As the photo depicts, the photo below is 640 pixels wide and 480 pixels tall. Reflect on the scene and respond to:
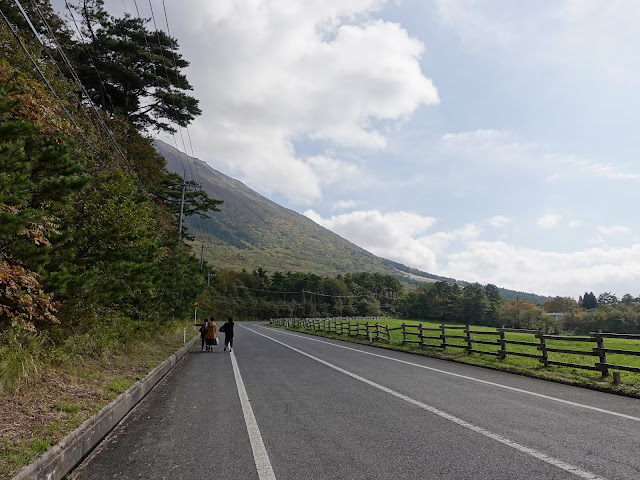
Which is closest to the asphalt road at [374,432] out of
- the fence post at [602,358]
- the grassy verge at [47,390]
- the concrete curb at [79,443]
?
the concrete curb at [79,443]

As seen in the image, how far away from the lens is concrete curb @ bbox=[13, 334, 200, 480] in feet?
11.8

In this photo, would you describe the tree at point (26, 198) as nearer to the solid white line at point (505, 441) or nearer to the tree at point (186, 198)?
the solid white line at point (505, 441)

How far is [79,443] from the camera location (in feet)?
14.7

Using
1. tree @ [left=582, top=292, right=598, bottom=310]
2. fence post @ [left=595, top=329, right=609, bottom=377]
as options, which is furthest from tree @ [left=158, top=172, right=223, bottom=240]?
tree @ [left=582, top=292, right=598, bottom=310]

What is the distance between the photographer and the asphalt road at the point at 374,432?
382cm

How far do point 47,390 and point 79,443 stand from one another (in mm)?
2267

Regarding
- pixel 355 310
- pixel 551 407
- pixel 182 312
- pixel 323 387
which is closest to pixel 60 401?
pixel 323 387

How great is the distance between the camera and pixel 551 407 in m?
6.36

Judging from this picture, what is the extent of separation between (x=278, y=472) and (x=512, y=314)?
133154 mm

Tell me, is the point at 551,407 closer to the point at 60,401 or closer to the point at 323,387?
the point at 323,387

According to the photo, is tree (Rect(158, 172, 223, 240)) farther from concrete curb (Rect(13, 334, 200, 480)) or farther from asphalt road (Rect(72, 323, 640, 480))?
concrete curb (Rect(13, 334, 200, 480))

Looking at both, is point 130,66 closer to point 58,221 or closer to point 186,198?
point 186,198

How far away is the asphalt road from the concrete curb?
0.18m

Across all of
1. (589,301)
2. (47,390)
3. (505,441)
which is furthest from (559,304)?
(47,390)
